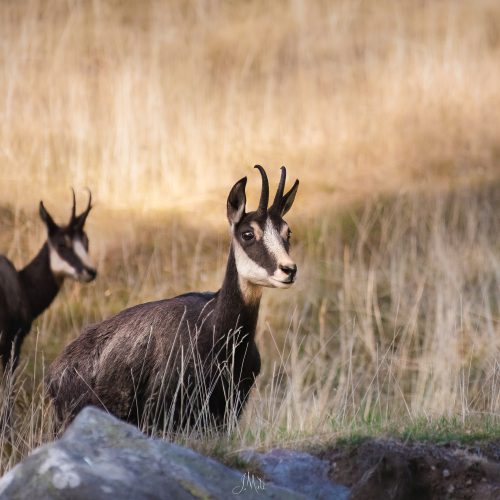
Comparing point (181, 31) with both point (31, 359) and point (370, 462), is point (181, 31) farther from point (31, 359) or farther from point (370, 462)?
point (370, 462)

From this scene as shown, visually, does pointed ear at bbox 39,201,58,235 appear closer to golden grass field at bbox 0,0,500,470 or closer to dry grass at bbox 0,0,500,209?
golden grass field at bbox 0,0,500,470

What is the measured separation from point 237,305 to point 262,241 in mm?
463

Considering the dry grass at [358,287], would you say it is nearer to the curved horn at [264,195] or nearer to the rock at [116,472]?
the curved horn at [264,195]

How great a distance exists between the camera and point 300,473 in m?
6.09

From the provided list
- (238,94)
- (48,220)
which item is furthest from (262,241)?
(238,94)

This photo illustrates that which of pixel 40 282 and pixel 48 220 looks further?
pixel 40 282

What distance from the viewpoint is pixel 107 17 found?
20.0 metres

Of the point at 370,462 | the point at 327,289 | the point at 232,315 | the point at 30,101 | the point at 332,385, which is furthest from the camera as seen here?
the point at 30,101

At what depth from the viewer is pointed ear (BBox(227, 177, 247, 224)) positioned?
8.48 m

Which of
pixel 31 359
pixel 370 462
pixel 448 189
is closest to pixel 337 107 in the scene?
pixel 448 189

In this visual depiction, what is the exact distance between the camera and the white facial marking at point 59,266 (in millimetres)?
13211

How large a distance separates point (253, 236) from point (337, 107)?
30.5ft

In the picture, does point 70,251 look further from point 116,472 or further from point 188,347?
point 116,472

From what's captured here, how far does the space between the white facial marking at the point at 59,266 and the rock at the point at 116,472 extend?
305 inches
